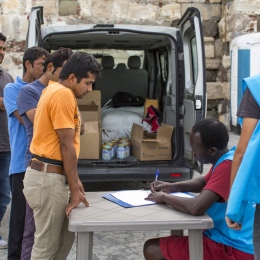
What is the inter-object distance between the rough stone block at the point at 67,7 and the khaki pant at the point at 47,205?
8612 mm

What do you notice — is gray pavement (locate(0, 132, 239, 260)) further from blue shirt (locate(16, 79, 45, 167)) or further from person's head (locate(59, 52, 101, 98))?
person's head (locate(59, 52, 101, 98))

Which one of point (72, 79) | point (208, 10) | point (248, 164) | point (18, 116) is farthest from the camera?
point (208, 10)

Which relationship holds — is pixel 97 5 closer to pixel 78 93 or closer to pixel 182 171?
pixel 182 171

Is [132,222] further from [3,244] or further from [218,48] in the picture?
[218,48]

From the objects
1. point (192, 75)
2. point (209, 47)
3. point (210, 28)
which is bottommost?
point (192, 75)

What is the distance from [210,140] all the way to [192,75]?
124 inches

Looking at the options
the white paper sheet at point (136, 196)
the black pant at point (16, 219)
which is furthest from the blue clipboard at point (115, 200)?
the black pant at point (16, 219)

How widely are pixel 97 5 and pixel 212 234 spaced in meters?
9.03

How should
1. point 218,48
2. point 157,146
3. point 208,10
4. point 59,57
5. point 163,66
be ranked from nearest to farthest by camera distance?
1. point 59,57
2. point 157,146
3. point 163,66
4. point 208,10
5. point 218,48

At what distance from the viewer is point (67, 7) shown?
11539 mm

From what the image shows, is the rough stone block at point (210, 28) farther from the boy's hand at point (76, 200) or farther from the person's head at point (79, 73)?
the boy's hand at point (76, 200)

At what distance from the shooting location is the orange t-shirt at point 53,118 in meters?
3.19

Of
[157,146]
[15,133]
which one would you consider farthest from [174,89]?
[15,133]

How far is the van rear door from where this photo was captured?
5.50 m
